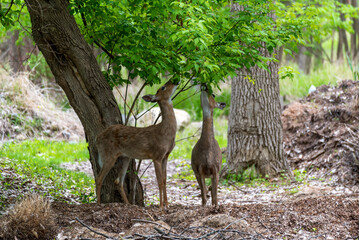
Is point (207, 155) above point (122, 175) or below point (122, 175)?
above

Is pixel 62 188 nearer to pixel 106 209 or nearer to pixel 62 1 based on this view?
pixel 106 209

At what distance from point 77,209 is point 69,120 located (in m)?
8.17

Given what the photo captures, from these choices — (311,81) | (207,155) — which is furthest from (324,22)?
(207,155)

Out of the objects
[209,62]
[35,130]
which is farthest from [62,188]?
[35,130]

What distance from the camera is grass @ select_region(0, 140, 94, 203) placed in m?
7.80

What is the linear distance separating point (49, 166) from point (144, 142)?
13.7 feet

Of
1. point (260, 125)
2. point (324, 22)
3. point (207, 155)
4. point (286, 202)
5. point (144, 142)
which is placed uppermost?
point (324, 22)

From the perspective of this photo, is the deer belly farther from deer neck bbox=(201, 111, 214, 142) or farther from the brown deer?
the brown deer

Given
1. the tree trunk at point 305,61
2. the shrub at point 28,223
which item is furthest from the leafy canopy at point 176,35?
the tree trunk at point 305,61

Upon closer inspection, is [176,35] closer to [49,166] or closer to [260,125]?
[260,125]

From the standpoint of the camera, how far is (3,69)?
550 inches

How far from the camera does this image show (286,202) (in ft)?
23.2

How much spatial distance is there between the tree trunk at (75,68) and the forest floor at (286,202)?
1.01 meters

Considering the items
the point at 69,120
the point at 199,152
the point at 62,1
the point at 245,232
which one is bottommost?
the point at 245,232
